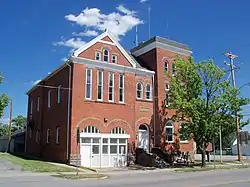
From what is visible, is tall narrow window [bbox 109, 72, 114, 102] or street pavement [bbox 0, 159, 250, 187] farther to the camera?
tall narrow window [bbox 109, 72, 114, 102]

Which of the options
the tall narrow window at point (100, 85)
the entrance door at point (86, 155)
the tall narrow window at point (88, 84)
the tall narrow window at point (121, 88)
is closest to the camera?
the entrance door at point (86, 155)

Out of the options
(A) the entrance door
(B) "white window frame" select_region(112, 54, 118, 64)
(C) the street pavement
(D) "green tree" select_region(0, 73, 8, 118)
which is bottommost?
(C) the street pavement

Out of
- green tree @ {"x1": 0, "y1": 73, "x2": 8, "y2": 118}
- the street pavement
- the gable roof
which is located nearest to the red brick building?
the gable roof

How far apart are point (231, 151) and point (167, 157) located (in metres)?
55.3

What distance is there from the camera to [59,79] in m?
32.7

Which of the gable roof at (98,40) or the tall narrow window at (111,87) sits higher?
the gable roof at (98,40)

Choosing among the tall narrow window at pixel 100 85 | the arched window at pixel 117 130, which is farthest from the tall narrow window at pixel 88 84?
the arched window at pixel 117 130

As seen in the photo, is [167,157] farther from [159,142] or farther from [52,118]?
[52,118]

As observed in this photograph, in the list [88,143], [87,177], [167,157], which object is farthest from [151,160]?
[87,177]

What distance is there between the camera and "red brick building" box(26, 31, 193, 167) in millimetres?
29094

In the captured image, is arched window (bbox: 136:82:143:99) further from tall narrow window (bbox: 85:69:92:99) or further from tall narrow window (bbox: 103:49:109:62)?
tall narrow window (bbox: 85:69:92:99)

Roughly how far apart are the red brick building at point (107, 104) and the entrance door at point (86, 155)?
0.08m

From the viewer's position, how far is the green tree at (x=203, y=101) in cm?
2923

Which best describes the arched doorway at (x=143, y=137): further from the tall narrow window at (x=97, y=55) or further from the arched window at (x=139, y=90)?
the tall narrow window at (x=97, y=55)
